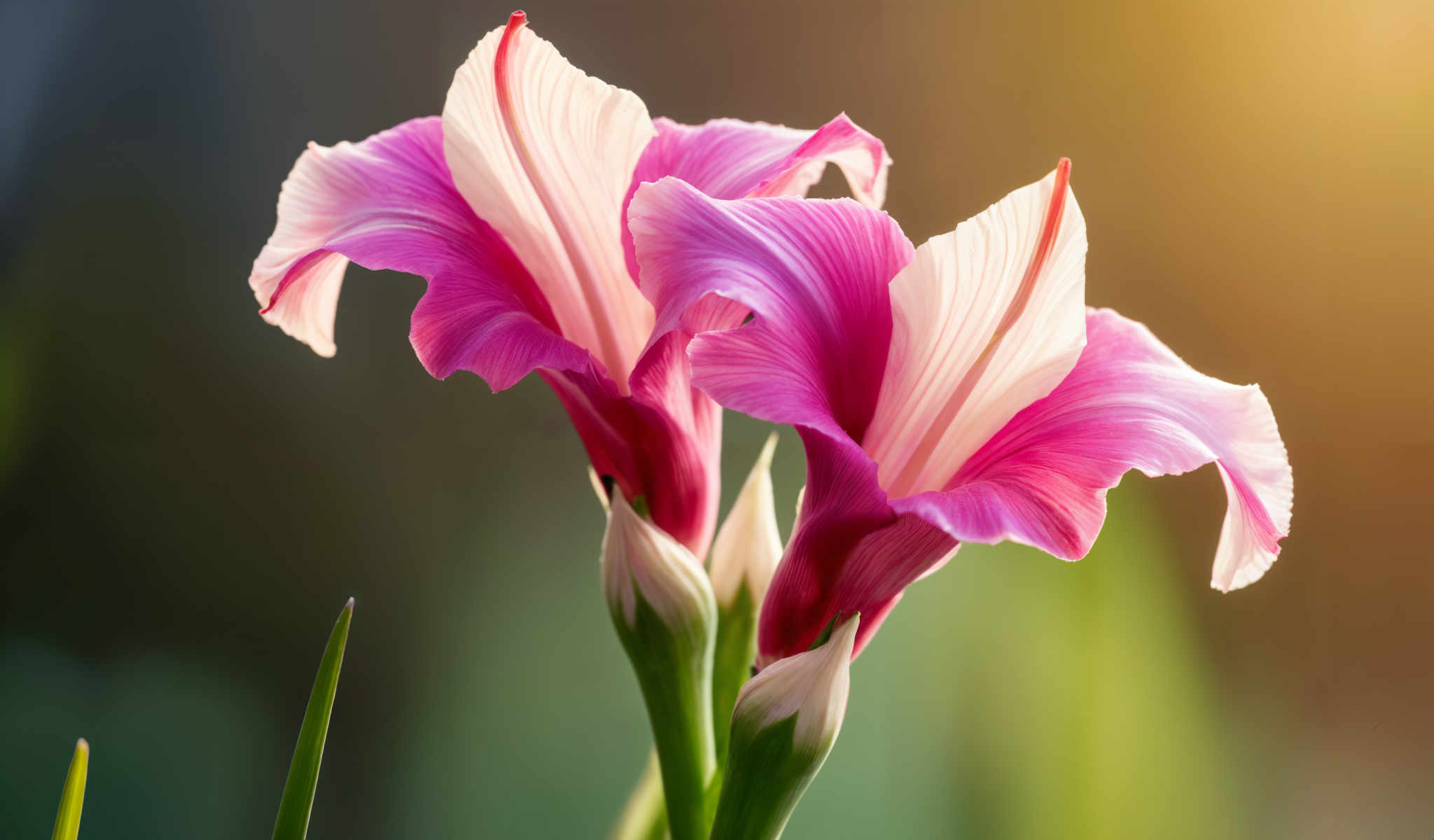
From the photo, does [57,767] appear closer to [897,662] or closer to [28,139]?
[28,139]

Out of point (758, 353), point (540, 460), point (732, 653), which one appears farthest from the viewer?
point (540, 460)

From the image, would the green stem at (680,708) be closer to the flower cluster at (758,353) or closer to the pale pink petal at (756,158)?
the flower cluster at (758,353)

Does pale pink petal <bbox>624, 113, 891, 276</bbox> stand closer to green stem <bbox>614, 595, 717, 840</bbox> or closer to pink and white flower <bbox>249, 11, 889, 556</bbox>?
pink and white flower <bbox>249, 11, 889, 556</bbox>

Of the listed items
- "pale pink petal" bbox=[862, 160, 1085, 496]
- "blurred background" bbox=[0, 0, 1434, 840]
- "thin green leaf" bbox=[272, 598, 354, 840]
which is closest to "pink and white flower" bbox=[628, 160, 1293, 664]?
"pale pink petal" bbox=[862, 160, 1085, 496]

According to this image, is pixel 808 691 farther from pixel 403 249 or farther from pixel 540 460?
pixel 540 460

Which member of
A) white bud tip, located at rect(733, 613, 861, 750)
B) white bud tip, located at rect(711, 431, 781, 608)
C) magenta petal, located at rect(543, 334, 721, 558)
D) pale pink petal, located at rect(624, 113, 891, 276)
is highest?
pale pink petal, located at rect(624, 113, 891, 276)

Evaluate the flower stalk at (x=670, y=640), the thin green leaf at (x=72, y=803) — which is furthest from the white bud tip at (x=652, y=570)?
the thin green leaf at (x=72, y=803)

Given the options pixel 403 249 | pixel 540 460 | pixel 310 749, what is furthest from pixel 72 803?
pixel 540 460
